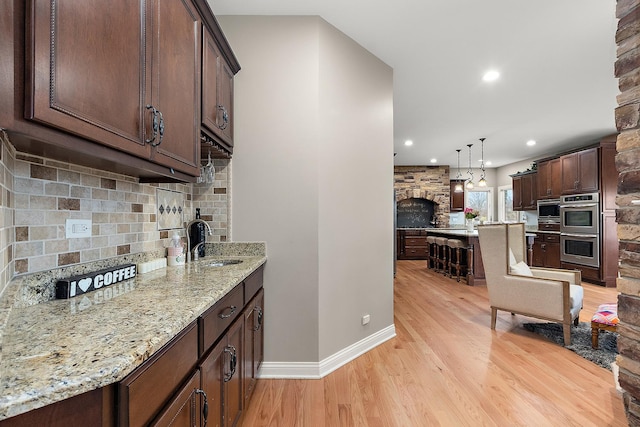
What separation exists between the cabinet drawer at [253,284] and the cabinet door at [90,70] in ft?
3.07

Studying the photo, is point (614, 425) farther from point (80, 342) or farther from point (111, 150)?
point (111, 150)

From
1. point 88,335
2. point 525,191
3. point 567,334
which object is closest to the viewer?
point 88,335

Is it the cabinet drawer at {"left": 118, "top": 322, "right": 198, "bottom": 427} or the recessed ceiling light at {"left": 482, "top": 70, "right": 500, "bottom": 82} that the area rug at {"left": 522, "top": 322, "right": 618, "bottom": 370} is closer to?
the recessed ceiling light at {"left": 482, "top": 70, "right": 500, "bottom": 82}

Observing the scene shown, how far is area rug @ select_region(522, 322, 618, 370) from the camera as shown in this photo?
2609mm

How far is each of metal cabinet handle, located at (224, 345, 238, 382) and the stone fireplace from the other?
8.06 m

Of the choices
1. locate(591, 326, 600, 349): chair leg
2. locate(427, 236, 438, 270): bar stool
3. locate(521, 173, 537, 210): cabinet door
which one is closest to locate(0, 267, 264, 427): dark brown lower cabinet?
locate(591, 326, 600, 349): chair leg

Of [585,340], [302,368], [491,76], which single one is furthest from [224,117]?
[585,340]

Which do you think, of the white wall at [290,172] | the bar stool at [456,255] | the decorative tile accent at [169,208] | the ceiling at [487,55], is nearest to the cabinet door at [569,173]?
the ceiling at [487,55]

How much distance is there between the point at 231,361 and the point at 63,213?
3.17 ft

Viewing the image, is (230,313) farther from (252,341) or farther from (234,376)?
(252,341)

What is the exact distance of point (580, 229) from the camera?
222 inches

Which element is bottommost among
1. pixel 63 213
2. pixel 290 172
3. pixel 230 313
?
pixel 230 313

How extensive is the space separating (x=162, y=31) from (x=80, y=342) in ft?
4.12

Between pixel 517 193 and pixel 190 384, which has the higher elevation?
pixel 517 193
